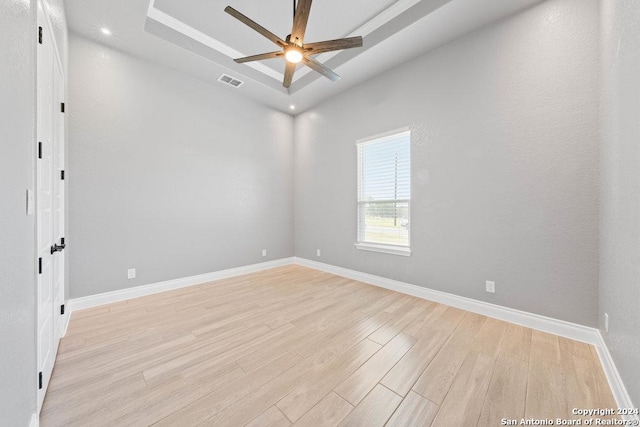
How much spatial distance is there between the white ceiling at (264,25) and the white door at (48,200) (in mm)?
973

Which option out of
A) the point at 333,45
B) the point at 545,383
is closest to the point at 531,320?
the point at 545,383

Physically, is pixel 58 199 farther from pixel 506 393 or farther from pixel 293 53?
pixel 506 393

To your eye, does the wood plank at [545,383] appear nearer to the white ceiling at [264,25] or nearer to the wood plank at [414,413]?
the wood plank at [414,413]

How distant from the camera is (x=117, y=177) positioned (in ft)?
9.78

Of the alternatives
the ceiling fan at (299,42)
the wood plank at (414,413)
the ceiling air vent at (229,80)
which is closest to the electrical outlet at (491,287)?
the wood plank at (414,413)

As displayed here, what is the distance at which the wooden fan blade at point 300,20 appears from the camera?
1.86 meters

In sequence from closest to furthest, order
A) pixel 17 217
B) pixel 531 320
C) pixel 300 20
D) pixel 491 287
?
1. pixel 17 217
2. pixel 300 20
3. pixel 531 320
4. pixel 491 287

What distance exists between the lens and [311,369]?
67.1 inches

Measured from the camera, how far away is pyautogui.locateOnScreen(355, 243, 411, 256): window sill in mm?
3297

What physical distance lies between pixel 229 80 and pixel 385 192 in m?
3.00

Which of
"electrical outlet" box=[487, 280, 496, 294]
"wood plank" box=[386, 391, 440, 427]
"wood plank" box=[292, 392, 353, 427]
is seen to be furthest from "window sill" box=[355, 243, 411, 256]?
"wood plank" box=[292, 392, 353, 427]

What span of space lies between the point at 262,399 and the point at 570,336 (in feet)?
8.86

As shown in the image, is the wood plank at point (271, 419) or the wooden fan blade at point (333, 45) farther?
the wooden fan blade at point (333, 45)

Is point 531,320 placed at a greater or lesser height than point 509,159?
lesser
